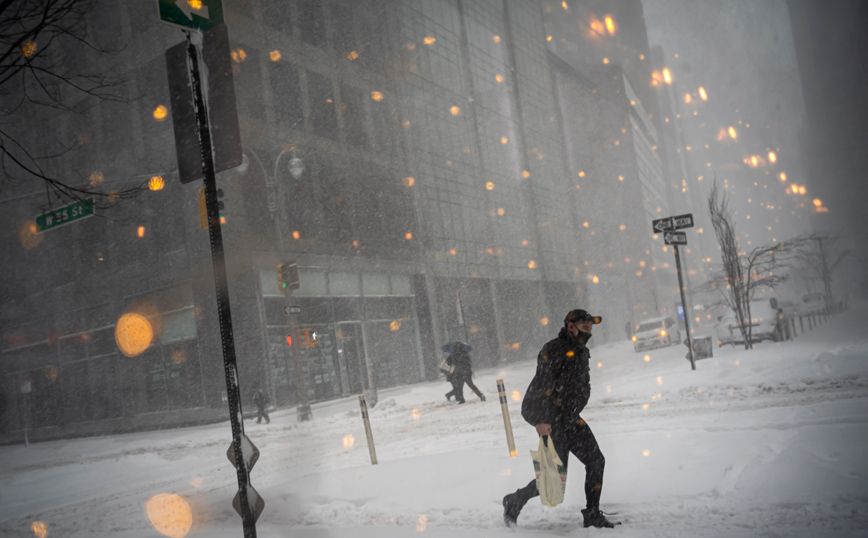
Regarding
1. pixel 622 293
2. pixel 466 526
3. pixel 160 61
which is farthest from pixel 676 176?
pixel 466 526

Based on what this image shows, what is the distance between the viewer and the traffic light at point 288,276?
18031mm

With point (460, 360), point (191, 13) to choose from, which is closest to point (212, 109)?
point (191, 13)

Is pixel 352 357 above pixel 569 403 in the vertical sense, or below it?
below

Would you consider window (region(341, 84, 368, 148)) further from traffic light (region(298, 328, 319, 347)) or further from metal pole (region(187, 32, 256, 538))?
metal pole (region(187, 32, 256, 538))

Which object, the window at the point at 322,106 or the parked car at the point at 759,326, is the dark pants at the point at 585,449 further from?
the window at the point at 322,106

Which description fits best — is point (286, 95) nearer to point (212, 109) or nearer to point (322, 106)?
point (322, 106)

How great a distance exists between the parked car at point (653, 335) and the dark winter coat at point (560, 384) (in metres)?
26.8

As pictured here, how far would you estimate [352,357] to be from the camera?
91.2ft

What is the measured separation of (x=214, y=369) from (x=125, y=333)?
5551 millimetres

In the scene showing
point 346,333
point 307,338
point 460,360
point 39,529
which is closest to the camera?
point 39,529

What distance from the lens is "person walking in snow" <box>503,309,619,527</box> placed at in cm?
492

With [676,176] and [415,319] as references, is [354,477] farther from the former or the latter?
[676,176]

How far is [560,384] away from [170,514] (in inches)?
236

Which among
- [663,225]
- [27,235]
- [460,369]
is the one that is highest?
[27,235]
